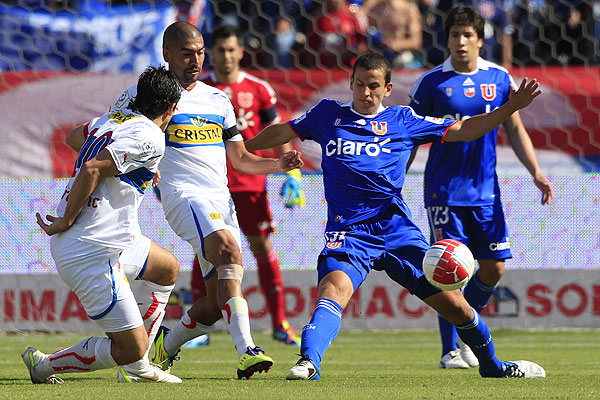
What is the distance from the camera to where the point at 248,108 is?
872 cm

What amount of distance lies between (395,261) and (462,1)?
7901mm

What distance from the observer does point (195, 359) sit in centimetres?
758

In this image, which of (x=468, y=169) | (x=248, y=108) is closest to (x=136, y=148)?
(x=468, y=169)

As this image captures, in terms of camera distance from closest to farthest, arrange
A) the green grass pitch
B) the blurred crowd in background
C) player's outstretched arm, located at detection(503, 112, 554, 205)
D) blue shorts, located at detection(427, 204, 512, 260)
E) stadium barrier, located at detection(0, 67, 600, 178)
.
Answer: the green grass pitch → blue shorts, located at detection(427, 204, 512, 260) → player's outstretched arm, located at detection(503, 112, 554, 205) → stadium barrier, located at detection(0, 67, 600, 178) → the blurred crowd in background

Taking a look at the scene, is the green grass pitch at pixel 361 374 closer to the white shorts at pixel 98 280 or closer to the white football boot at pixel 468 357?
the white football boot at pixel 468 357

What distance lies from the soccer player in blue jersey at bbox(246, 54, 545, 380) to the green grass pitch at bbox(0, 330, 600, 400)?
1.43ft

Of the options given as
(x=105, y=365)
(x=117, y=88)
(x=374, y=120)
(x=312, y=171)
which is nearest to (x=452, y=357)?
(x=374, y=120)

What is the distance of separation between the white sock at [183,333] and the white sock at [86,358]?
964 millimetres

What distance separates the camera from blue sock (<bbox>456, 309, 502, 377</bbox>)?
5.70m

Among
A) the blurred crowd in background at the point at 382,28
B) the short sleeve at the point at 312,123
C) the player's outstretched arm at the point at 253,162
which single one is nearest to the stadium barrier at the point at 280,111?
the blurred crowd in background at the point at 382,28

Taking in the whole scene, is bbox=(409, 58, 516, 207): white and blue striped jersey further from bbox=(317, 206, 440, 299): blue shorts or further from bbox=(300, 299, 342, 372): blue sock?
bbox=(300, 299, 342, 372): blue sock

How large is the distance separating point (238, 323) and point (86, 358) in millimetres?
864

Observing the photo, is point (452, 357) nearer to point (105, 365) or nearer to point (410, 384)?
point (410, 384)

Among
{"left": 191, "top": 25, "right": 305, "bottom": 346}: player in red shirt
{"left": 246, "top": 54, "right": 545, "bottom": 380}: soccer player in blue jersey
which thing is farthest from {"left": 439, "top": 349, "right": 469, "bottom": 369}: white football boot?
{"left": 191, "top": 25, "right": 305, "bottom": 346}: player in red shirt
